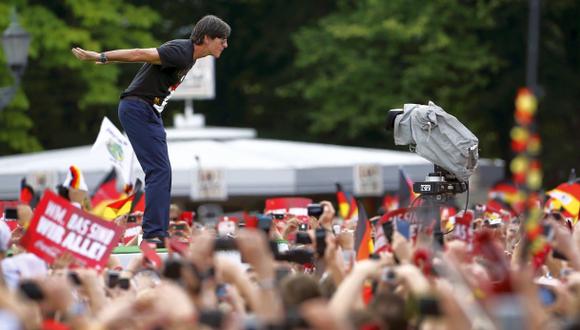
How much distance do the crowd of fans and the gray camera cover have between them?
2925 mm

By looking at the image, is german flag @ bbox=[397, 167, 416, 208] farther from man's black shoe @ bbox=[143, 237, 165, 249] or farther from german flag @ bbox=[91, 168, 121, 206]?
man's black shoe @ bbox=[143, 237, 165, 249]

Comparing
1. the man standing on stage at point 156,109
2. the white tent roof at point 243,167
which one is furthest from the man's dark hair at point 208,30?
the white tent roof at point 243,167

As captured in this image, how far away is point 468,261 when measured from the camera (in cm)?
794

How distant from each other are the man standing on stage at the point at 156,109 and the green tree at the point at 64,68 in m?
21.7

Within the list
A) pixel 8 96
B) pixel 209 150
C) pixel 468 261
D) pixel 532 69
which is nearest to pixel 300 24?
pixel 532 69

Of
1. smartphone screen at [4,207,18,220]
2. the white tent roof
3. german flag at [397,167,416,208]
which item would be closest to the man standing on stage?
smartphone screen at [4,207,18,220]

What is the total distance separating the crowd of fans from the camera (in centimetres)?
617

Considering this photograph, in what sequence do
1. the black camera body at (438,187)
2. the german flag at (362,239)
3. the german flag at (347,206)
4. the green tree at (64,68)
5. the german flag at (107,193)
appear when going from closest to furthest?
1. the german flag at (362,239)
2. the black camera body at (438,187)
3. the german flag at (347,206)
4. the german flag at (107,193)
5. the green tree at (64,68)

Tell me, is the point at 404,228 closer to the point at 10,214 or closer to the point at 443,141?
the point at 443,141

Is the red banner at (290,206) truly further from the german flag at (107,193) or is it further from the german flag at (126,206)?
the german flag at (107,193)

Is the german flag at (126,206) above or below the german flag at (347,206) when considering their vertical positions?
above

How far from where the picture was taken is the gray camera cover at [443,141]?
39.0 feet

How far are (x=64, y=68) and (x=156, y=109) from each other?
1008 inches

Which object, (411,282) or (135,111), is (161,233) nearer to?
(135,111)
